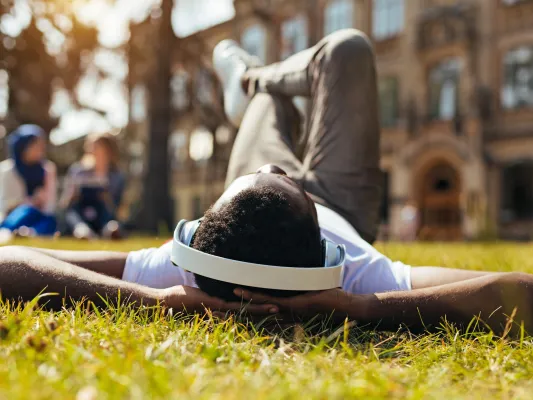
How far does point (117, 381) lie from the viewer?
1.02m

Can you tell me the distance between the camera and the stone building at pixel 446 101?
57.4ft

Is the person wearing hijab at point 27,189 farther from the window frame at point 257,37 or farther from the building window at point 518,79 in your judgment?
the window frame at point 257,37

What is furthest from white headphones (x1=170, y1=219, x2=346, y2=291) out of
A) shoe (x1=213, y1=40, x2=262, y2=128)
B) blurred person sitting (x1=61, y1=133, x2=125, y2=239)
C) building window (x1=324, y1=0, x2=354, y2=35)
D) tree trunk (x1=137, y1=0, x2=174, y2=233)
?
building window (x1=324, y1=0, x2=354, y2=35)

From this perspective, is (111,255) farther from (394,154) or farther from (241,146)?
(394,154)

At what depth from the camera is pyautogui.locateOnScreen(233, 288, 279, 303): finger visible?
174 centimetres

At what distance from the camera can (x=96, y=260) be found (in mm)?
2180

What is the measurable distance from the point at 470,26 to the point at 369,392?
1900 cm

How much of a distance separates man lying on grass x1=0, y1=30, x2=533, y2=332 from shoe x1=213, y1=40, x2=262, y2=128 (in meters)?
0.67

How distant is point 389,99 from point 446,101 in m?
2.15

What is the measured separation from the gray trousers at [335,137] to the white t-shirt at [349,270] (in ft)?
2.22

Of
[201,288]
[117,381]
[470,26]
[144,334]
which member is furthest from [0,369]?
[470,26]

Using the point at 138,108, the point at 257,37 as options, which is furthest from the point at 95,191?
the point at 138,108

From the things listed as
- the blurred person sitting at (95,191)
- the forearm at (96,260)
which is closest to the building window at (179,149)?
the blurred person sitting at (95,191)

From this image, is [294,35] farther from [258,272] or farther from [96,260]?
[258,272]
